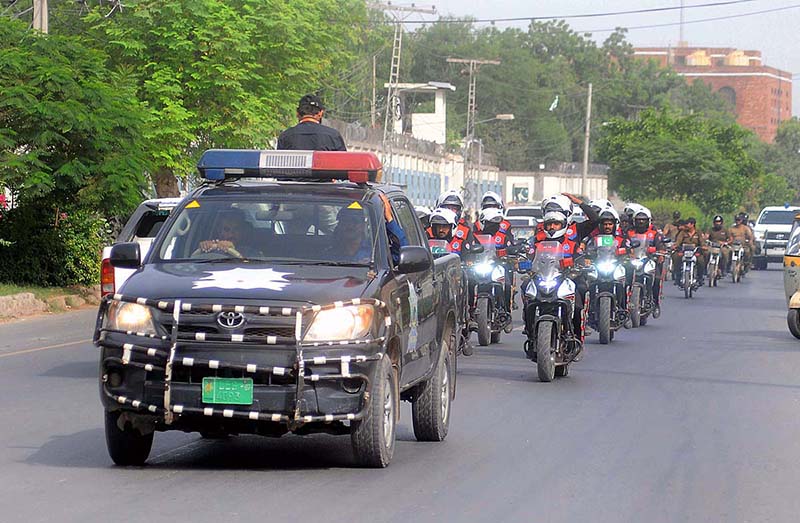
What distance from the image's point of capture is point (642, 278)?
2416cm

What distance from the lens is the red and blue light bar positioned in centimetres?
984

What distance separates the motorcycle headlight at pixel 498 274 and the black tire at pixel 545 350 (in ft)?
13.6

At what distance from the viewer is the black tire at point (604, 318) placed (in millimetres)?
20328

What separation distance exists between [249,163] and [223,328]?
196 cm

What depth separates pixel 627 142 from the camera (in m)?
78.5

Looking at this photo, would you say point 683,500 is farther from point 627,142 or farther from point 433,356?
point 627,142

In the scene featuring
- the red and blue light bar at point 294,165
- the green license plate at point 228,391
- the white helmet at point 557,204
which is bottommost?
the green license plate at point 228,391

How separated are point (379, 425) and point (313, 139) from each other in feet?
12.8

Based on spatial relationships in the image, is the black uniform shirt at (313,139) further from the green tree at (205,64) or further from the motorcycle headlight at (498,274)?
the green tree at (205,64)

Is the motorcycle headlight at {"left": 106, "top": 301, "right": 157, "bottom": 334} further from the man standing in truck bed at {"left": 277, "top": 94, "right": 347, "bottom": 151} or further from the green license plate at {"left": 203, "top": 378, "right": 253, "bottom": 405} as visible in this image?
the man standing in truck bed at {"left": 277, "top": 94, "right": 347, "bottom": 151}

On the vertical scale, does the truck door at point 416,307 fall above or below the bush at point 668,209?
above

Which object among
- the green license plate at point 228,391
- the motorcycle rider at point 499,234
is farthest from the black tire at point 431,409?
the motorcycle rider at point 499,234

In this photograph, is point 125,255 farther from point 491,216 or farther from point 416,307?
point 491,216

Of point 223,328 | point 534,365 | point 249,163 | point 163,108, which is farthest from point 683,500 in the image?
point 163,108
